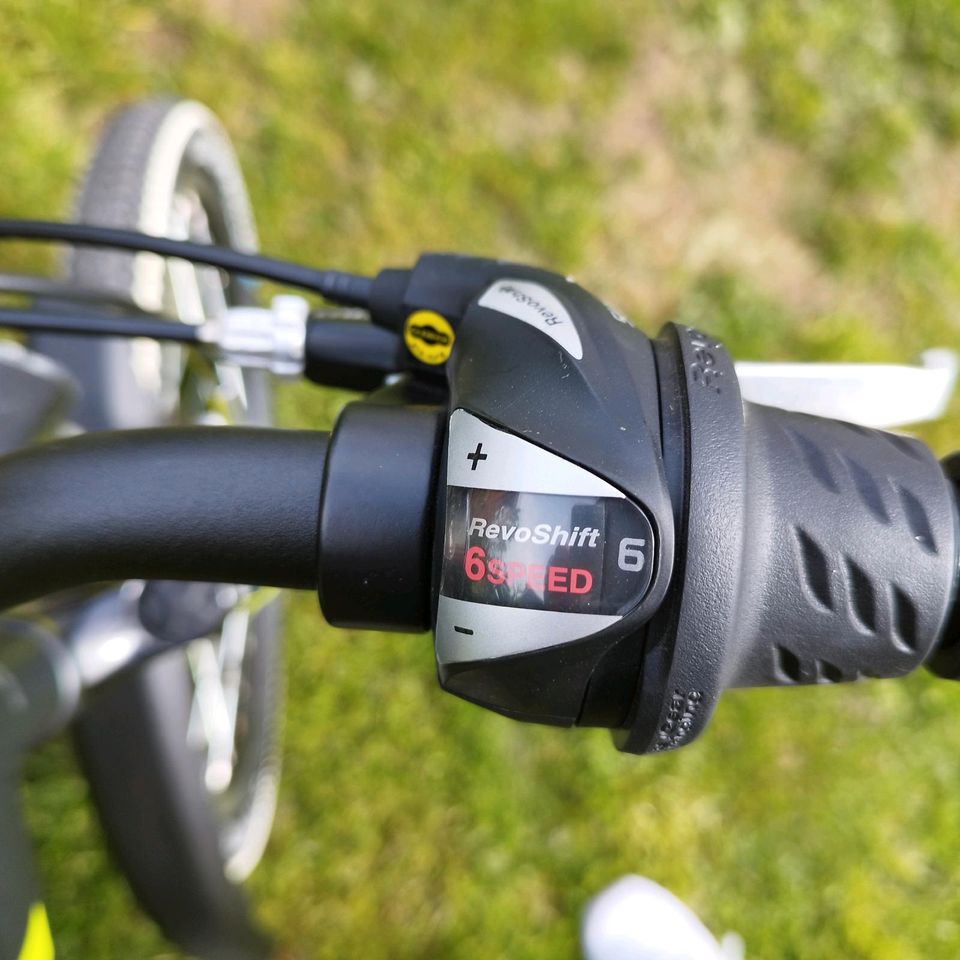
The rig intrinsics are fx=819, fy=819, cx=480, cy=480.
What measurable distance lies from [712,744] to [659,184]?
1289 mm

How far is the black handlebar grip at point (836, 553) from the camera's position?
45 centimetres

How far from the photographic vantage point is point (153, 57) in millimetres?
1743

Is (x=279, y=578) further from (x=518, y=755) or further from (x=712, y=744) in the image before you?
(x=712, y=744)

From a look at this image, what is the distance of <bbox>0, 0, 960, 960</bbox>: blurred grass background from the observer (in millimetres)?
1623

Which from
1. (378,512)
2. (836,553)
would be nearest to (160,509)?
(378,512)

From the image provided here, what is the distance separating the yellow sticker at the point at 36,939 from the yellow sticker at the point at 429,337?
1.47ft

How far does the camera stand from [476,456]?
414mm

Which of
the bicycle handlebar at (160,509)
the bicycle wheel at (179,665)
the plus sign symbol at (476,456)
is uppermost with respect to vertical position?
the plus sign symbol at (476,456)

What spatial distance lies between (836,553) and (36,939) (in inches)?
21.1

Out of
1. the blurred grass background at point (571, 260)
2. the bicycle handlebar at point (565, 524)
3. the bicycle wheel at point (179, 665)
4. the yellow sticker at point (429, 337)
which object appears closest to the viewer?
the bicycle handlebar at point (565, 524)

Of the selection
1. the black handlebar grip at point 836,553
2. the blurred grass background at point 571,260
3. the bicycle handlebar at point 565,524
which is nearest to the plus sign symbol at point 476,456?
the bicycle handlebar at point 565,524

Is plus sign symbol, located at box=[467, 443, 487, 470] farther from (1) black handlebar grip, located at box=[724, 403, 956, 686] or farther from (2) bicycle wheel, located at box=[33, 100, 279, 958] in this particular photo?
(2) bicycle wheel, located at box=[33, 100, 279, 958]

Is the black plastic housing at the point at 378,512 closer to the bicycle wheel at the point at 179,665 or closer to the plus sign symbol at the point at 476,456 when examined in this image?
the plus sign symbol at the point at 476,456

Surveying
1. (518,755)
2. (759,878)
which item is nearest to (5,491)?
(518,755)
